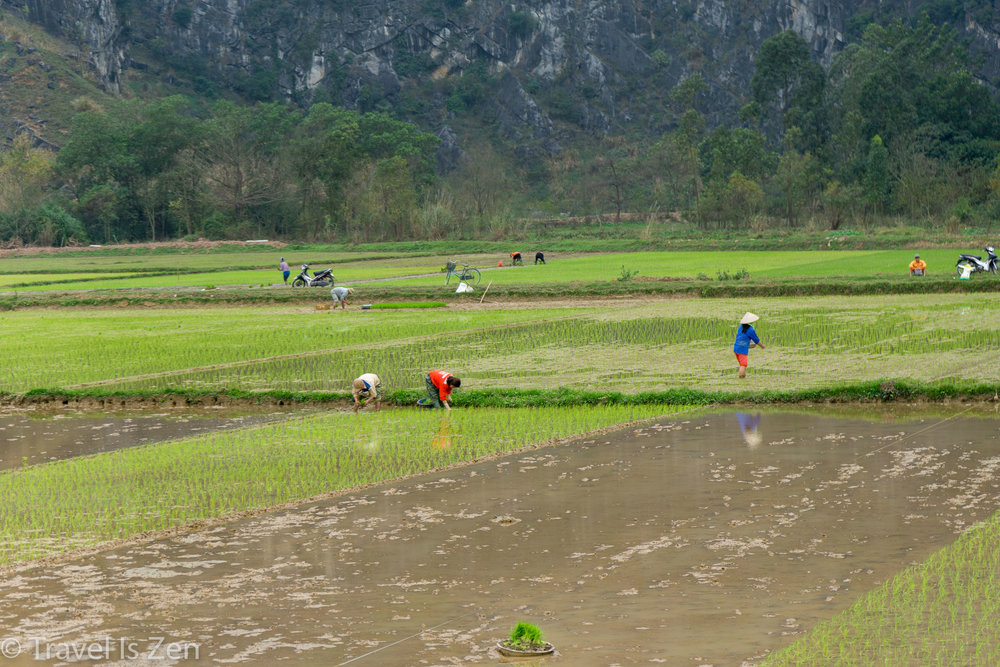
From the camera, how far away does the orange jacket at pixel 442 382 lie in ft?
48.6

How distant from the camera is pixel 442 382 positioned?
14812 mm

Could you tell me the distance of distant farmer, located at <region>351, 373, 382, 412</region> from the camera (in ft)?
48.9

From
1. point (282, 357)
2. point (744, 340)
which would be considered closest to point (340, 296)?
point (282, 357)

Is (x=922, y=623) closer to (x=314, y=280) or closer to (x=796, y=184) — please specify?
(x=314, y=280)

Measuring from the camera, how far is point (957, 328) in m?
19.9

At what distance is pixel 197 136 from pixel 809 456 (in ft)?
220

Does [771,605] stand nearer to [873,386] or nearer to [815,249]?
[873,386]

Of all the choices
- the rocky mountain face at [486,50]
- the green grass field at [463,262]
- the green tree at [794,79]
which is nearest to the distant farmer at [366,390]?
the green grass field at [463,262]

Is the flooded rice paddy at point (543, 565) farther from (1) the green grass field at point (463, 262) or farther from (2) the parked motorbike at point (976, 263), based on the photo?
(1) the green grass field at point (463, 262)

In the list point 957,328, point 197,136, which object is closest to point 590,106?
point 197,136

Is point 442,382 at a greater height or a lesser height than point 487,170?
lesser

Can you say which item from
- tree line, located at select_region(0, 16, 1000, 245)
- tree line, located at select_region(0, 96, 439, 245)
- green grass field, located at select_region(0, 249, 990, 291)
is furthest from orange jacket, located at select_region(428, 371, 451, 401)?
tree line, located at select_region(0, 96, 439, 245)

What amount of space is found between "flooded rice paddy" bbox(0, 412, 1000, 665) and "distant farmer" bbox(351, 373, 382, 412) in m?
3.86

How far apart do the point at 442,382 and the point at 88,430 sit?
15.2 ft
